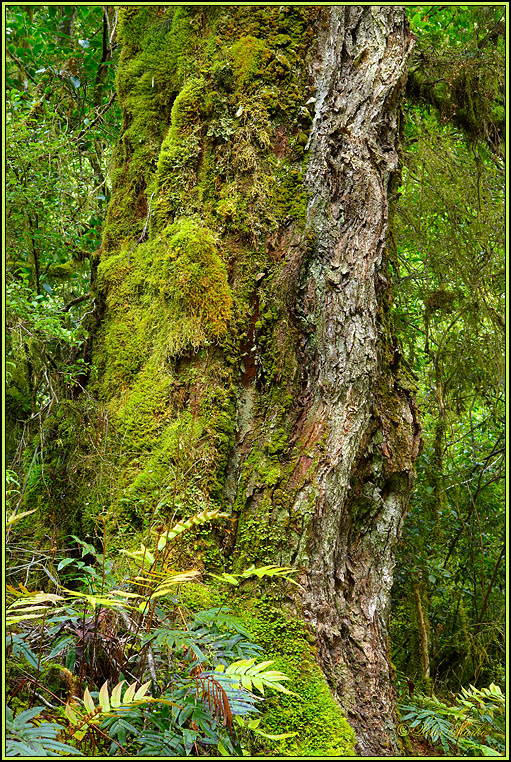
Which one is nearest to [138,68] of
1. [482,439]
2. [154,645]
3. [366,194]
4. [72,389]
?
[366,194]

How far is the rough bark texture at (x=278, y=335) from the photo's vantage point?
7.75ft

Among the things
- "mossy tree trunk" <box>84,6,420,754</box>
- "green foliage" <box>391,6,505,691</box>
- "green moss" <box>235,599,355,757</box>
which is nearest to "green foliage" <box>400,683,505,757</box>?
"mossy tree trunk" <box>84,6,420,754</box>

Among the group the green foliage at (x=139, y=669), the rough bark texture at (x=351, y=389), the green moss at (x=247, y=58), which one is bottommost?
the green foliage at (x=139, y=669)

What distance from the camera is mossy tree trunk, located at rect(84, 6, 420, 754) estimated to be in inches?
93.2

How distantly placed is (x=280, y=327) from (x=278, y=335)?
4 centimetres

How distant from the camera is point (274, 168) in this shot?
273cm

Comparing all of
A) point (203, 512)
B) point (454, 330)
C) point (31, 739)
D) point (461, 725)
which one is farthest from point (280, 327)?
point (454, 330)

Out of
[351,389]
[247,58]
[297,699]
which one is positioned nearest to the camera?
[297,699]

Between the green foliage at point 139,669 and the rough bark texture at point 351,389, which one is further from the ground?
the rough bark texture at point 351,389

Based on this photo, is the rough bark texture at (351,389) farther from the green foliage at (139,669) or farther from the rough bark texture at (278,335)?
the green foliage at (139,669)

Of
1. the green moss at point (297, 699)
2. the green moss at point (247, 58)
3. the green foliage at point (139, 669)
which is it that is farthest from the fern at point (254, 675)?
the green moss at point (247, 58)

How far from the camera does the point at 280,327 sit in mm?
2568

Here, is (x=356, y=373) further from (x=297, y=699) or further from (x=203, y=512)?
(x=297, y=699)

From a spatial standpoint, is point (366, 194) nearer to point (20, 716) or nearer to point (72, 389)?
point (72, 389)
